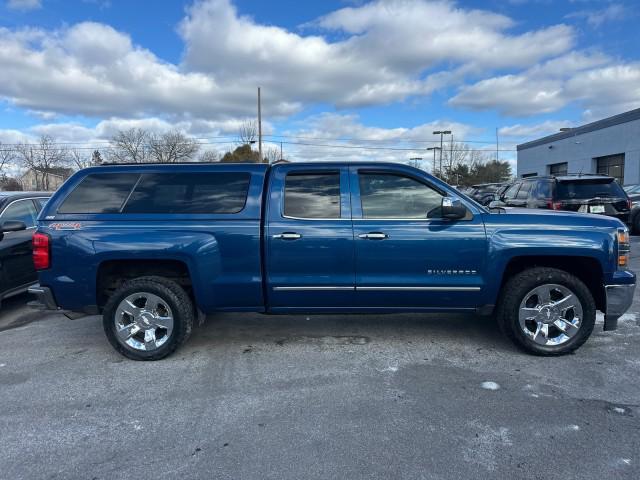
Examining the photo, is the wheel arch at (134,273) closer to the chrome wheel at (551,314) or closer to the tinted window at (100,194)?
the tinted window at (100,194)

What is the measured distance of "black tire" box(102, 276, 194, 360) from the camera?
13.1ft

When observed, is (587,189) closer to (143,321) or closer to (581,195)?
(581,195)

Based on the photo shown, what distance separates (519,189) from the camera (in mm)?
10711

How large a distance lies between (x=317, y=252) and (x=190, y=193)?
1336 mm

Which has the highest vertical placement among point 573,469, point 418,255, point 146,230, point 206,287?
point 146,230

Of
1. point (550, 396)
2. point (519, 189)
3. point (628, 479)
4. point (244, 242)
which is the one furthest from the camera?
point (519, 189)

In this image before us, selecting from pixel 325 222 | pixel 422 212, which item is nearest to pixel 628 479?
pixel 422 212

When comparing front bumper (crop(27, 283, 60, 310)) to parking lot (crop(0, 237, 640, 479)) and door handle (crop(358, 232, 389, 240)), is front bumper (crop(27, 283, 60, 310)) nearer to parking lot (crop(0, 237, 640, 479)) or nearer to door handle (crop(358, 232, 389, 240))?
parking lot (crop(0, 237, 640, 479))

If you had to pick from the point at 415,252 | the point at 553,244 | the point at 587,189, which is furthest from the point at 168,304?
the point at 587,189

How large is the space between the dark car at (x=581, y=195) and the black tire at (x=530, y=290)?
17.1 feet

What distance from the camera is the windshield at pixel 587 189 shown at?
901 cm

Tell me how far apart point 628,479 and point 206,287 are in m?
3.31

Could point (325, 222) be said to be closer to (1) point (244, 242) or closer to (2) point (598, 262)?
(1) point (244, 242)

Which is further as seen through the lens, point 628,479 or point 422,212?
point 422,212
